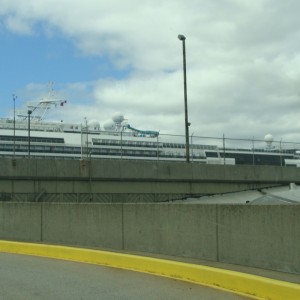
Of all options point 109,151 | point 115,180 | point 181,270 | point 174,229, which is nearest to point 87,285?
point 181,270

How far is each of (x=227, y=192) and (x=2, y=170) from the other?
36.6ft

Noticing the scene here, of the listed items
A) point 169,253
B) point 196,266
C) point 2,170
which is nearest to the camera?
point 196,266

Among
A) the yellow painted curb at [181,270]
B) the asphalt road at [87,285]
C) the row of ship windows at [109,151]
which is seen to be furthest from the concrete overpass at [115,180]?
the asphalt road at [87,285]

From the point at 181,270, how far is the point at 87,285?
1783 millimetres

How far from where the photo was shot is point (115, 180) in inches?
950

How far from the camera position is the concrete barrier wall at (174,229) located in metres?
9.19

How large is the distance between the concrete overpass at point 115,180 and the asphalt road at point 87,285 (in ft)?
35.2

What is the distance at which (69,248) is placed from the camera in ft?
43.0

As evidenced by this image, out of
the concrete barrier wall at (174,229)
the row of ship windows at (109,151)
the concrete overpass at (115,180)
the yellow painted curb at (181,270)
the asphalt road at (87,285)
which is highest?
the row of ship windows at (109,151)

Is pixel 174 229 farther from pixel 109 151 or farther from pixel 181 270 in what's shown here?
pixel 109 151

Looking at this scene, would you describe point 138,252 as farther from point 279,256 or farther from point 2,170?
point 2,170

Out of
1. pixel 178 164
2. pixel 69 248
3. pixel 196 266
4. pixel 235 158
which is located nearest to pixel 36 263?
pixel 69 248

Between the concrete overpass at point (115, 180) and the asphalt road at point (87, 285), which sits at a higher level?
the concrete overpass at point (115, 180)

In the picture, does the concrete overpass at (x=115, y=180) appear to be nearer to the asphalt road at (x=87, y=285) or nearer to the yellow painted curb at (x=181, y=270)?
the yellow painted curb at (x=181, y=270)
